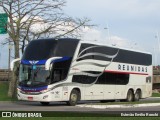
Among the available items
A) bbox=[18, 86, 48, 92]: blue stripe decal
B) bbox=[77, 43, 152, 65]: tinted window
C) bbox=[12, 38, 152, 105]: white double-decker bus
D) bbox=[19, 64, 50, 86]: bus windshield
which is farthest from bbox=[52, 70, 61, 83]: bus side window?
bbox=[77, 43, 152, 65]: tinted window

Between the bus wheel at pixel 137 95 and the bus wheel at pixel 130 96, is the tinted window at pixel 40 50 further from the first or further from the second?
the bus wheel at pixel 137 95

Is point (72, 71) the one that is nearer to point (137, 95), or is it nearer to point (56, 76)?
point (56, 76)

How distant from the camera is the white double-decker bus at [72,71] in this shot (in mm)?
24250

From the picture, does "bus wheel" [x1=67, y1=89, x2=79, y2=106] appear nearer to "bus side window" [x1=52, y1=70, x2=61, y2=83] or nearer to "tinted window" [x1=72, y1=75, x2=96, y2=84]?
"tinted window" [x1=72, y1=75, x2=96, y2=84]

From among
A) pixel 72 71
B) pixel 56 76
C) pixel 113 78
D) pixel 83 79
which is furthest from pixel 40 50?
pixel 113 78

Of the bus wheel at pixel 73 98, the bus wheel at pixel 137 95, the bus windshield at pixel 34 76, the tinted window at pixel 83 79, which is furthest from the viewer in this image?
the bus wheel at pixel 137 95

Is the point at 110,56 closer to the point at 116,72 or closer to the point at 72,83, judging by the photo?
the point at 116,72

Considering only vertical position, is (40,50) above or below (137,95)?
above

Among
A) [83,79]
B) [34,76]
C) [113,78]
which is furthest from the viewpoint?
[113,78]

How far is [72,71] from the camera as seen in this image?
2516 centimetres

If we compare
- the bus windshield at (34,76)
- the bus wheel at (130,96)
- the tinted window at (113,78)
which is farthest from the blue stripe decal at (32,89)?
the bus wheel at (130,96)

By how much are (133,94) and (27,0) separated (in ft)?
37.9

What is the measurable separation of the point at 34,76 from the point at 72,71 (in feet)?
7.59

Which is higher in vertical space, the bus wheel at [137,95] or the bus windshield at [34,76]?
the bus windshield at [34,76]
